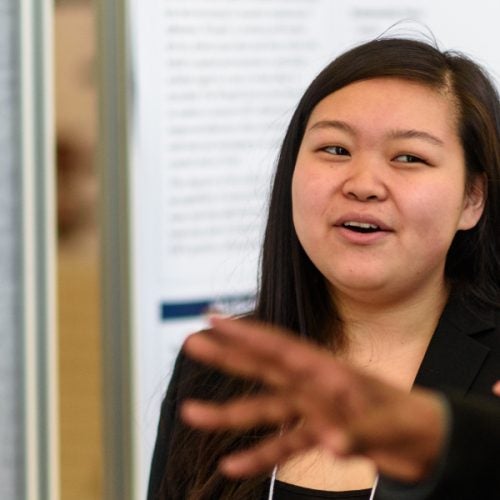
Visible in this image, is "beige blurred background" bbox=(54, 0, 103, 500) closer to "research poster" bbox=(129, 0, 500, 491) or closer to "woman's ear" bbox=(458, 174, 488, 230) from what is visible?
"research poster" bbox=(129, 0, 500, 491)

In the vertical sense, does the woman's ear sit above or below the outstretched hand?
above

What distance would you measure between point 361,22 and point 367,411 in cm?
193

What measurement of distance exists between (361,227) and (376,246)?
4cm

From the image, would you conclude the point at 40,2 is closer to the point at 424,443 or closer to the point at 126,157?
the point at 126,157

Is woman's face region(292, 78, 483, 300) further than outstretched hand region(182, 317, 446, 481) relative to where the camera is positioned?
Yes

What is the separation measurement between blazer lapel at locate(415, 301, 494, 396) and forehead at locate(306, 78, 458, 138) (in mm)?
262

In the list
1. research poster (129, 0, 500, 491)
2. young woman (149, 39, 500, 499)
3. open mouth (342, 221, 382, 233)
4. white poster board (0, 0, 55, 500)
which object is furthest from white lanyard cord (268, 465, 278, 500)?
white poster board (0, 0, 55, 500)

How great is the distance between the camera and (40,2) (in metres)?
2.12

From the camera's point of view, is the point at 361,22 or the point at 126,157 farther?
the point at 361,22

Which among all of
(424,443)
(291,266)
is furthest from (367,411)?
(291,266)

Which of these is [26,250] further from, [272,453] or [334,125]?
[272,453]

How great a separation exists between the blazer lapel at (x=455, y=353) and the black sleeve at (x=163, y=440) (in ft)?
1.34

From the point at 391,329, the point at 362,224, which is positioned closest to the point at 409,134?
the point at 362,224

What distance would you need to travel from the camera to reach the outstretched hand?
794 millimetres
